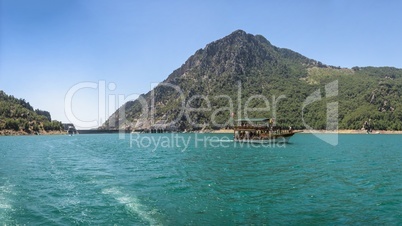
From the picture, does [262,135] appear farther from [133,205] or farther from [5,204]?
[5,204]

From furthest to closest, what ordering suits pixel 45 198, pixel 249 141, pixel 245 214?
pixel 249 141 < pixel 45 198 < pixel 245 214

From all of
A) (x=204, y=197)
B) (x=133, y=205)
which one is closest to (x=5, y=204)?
(x=133, y=205)

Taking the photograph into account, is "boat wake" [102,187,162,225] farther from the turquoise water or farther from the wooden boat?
the wooden boat

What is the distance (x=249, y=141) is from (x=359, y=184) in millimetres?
74471

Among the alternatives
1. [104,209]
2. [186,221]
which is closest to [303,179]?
[186,221]

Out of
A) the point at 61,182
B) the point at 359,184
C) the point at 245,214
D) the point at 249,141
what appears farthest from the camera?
the point at 249,141

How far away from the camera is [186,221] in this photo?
19391 mm

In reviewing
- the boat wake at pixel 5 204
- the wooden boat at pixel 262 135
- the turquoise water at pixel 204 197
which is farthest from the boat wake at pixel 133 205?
the wooden boat at pixel 262 135

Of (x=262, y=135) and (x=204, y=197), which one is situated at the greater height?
(x=262, y=135)

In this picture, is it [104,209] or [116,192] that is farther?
[116,192]

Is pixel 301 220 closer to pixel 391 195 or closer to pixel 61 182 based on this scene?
pixel 391 195

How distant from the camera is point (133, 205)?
2312 cm

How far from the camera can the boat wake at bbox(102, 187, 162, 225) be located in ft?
65.8

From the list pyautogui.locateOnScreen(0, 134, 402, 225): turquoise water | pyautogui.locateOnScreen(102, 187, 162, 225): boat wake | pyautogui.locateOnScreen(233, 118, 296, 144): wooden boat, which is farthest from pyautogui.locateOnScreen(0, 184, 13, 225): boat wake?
pyautogui.locateOnScreen(233, 118, 296, 144): wooden boat
